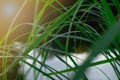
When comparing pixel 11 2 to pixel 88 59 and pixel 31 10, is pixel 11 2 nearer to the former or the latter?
pixel 31 10

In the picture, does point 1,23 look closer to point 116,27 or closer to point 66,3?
point 66,3

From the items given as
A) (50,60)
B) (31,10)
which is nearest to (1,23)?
(31,10)

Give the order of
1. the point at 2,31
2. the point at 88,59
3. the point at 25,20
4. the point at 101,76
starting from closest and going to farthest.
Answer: the point at 88,59 < the point at 101,76 < the point at 2,31 < the point at 25,20

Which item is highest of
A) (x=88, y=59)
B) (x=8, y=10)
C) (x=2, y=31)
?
(x=8, y=10)

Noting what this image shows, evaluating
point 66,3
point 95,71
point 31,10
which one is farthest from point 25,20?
point 95,71

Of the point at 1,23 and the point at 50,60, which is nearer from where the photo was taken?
the point at 50,60

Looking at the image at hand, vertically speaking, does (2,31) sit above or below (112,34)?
above

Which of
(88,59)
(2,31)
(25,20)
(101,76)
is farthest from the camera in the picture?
(25,20)

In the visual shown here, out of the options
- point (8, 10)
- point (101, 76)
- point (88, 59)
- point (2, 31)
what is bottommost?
point (88, 59)

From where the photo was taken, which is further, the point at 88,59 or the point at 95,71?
the point at 95,71
